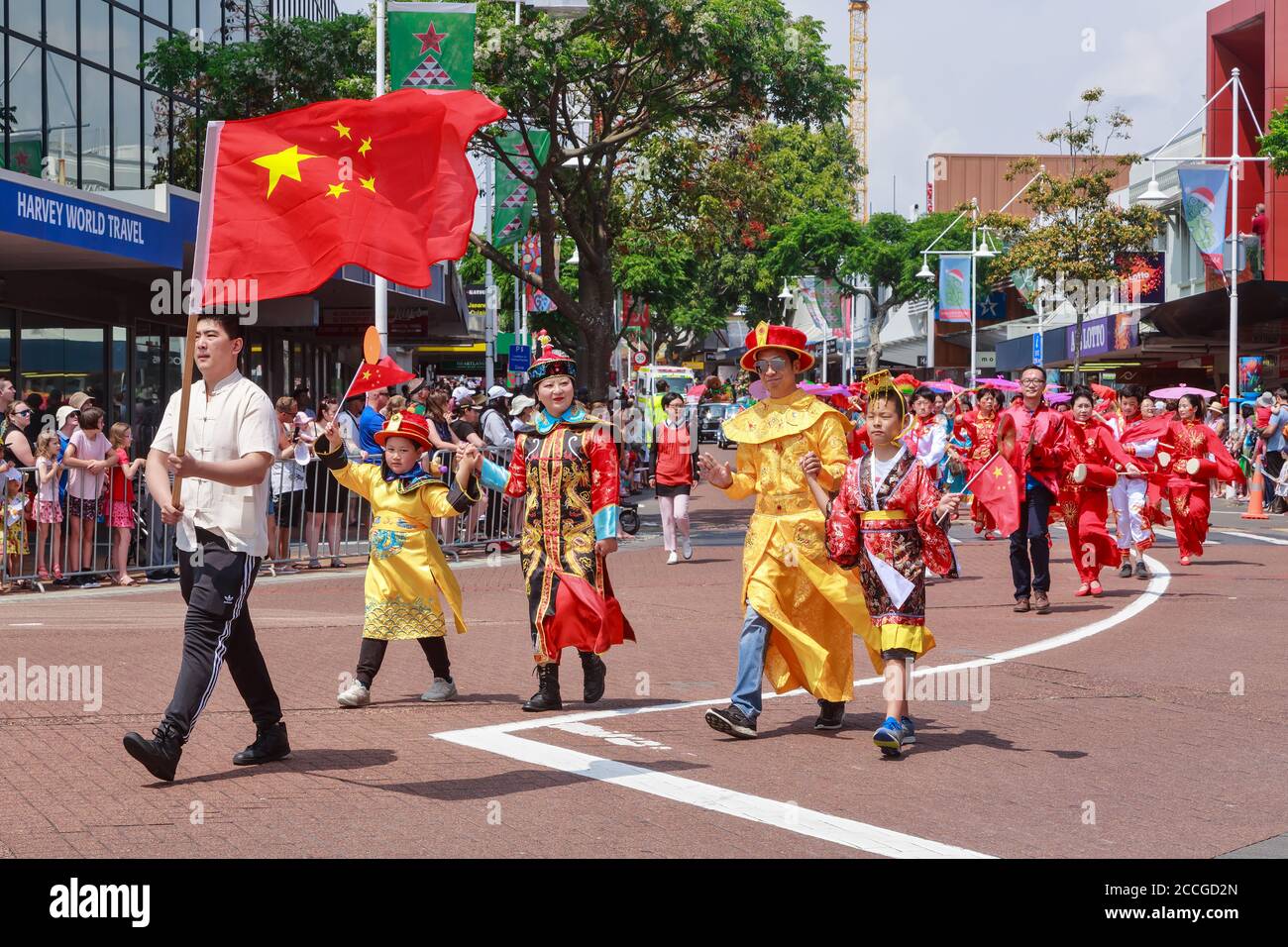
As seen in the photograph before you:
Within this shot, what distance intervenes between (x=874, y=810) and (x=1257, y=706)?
371 centimetres

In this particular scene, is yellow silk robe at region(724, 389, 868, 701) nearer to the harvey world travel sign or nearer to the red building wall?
the harvey world travel sign

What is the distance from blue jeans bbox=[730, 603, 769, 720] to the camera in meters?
8.27

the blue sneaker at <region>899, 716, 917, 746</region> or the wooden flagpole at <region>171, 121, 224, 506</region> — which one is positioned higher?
the wooden flagpole at <region>171, 121, 224, 506</region>

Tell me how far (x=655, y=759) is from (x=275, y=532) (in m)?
11.3

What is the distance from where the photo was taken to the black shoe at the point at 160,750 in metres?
6.70

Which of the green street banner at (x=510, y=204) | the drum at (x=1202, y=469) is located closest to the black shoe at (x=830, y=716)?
the drum at (x=1202, y=469)

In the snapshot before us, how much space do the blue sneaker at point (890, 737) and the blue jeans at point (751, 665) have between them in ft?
2.17

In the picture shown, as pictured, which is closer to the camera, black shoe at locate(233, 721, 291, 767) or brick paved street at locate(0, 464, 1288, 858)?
brick paved street at locate(0, 464, 1288, 858)

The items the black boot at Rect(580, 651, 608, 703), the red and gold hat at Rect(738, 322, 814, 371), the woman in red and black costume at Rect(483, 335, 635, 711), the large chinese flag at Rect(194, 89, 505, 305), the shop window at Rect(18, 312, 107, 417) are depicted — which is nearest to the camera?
the large chinese flag at Rect(194, 89, 505, 305)

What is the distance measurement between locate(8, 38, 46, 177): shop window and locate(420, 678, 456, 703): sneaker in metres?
16.0

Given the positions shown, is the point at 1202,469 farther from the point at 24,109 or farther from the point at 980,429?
the point at 24,109

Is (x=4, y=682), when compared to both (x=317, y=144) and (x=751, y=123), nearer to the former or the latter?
(x=317, y=144)

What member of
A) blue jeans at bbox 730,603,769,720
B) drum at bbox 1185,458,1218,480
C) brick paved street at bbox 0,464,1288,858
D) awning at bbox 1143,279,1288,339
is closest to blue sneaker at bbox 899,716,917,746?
brick paved street at bbox 0,464,1288,858

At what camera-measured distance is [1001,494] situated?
13922mm
